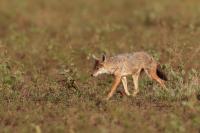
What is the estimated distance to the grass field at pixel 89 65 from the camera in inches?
410

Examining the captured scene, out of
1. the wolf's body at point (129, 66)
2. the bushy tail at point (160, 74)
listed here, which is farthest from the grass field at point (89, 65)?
the wolf's body at point (129, 66)

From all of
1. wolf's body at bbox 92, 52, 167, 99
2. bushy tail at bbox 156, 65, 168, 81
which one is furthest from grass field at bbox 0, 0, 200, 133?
wolf's body at bbox 92, 52, 167, 99

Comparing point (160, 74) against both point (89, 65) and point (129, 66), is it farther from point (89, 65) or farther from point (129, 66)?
point (89, 65)

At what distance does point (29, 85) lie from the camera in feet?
45.2

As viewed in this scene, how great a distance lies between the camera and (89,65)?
→ 1614 centimetres

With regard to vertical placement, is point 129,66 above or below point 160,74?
above

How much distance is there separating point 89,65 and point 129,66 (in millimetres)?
3558

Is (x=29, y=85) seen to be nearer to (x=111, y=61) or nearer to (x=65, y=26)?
(x=111, y=61)

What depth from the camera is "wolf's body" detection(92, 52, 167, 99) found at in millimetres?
12547

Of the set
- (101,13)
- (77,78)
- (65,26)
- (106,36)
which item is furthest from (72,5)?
(77,78)

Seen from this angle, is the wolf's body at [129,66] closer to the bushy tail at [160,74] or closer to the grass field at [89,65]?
the bushy tail at [160,74]

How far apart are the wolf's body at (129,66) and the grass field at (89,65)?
0.29m

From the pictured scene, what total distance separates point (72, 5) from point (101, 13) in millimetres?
1621

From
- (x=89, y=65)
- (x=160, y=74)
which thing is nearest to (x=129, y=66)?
(x=160, y=74)
